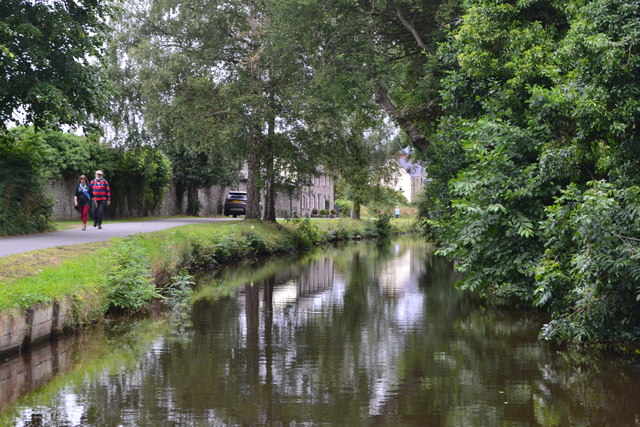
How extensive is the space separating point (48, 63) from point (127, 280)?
874 cm

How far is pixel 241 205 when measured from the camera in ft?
161

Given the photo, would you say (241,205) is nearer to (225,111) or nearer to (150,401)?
(225,111)

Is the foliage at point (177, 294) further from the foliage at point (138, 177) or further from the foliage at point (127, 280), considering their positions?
the foliage at point (138, 177)

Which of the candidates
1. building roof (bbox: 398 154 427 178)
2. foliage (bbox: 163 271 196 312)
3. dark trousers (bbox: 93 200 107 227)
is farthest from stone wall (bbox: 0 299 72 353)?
building roof (bbox: 398 154 427 178)

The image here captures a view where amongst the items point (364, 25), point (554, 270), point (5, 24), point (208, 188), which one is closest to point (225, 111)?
point (364, 25)

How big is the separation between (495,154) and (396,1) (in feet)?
33.8

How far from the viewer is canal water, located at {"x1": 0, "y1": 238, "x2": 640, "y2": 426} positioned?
24.1 ft

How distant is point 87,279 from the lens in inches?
476

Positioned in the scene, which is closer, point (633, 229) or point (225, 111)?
point (633, 229)

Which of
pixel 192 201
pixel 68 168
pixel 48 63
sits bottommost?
pixel 192 201

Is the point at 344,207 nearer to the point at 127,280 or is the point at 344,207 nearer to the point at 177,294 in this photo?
the point at 177,294

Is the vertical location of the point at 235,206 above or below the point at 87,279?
above

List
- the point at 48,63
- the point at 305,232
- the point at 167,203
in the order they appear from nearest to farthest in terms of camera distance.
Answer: the point at 48,63 → the point at 305,232 → the point at 167,203

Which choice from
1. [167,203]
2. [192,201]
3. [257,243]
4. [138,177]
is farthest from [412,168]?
[257,243]
